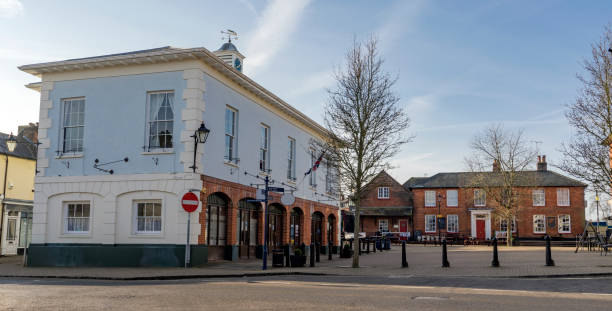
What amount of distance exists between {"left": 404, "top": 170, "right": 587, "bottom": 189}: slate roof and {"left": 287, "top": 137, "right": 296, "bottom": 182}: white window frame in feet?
75.3

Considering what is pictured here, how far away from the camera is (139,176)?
19844 mm

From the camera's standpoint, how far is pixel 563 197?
55.3 meters

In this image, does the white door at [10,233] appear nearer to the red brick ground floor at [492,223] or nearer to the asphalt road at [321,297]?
the asphalt road at [321,297]

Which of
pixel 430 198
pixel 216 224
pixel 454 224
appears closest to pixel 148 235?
pixel 216 224

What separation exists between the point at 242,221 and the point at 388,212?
3889 cm

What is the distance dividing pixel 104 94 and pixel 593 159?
55.6 feet

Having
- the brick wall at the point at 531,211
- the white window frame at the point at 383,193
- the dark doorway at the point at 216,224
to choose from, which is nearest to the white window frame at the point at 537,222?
the brick wall at the point at 531,211

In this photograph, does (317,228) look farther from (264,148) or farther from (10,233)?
(10,233)

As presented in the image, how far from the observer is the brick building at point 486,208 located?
180ft

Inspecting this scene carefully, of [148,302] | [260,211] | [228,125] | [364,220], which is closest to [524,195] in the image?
[364,220]

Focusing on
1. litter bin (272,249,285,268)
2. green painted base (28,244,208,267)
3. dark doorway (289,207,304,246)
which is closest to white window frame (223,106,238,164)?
green painted base (28,244,208,267)

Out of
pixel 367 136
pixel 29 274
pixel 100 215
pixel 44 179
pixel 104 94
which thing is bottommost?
pixel 29 274

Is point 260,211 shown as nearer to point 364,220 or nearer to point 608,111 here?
point 608,111

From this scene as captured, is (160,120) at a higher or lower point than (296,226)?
higher
